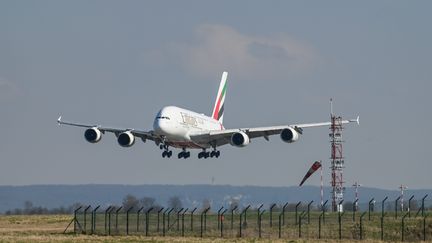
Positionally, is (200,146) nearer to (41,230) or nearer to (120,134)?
(120,134)

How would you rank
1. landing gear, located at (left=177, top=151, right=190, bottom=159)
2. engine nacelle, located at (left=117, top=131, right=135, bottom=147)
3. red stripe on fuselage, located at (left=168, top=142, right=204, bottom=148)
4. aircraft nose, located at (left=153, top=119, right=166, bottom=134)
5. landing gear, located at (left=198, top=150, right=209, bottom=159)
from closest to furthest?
aircraft nose, located at (left=153, top=119, right=166, bottom=134), red stripe on fuselage, located at (left=168, top=142, right=204, bottom=148), engine nacelle, located at (left=117, top=131, right=135, bottom=147), landing gear, located at (left=177, top=151, right=190, bottom=159), landing gear, located at (left=198, top=150, right=209, bottom=159)

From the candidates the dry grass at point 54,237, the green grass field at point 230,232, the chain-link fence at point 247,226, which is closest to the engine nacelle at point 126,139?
the dry grass at point 54,237

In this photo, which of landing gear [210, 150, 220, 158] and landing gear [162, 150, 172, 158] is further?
landing gear [210, 150, 220, 158]

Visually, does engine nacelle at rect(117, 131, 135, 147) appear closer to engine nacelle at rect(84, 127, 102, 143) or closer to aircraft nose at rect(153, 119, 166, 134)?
engine nacelle at rect(84, 127, 102, 143)

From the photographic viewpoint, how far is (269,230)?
77000 millimetres

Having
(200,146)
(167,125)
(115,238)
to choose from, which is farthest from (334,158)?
(115,238)

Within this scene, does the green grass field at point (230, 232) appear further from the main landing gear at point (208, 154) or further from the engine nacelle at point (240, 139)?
the main landing gear at point (208, 154)

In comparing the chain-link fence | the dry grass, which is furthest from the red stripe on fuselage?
the chain-link fence

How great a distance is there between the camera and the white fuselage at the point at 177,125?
103312 mm

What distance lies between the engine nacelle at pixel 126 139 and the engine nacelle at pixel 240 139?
996 cm

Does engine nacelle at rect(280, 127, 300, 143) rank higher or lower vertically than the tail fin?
lower

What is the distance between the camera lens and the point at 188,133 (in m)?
107

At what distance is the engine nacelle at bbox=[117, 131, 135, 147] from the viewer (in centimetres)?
11069

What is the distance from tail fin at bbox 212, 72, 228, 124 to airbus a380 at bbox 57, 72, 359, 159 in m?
16.4
